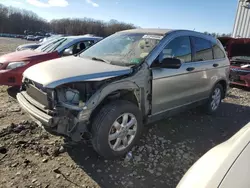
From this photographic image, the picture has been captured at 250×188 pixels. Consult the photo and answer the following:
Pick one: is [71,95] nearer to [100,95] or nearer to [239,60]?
[100,95]

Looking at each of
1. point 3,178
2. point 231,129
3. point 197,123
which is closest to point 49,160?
point 3,178

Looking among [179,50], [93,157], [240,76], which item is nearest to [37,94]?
[93,157]

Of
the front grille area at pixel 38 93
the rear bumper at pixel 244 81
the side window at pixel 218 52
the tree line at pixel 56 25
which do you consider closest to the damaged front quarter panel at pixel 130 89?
the front grille area at pixel 38 93

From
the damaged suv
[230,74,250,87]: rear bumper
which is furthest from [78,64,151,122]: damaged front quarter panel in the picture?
[230,74,250,87]: rear bumper

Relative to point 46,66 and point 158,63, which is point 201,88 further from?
A: point 46,66

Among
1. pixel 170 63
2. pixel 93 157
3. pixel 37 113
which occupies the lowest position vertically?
pixel 93 157

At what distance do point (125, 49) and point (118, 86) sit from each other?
942 mm

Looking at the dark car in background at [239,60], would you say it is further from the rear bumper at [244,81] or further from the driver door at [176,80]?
the driver door at [176,80]

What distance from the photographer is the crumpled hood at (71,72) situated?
2.56 meters

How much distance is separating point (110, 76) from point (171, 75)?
46.0 inches

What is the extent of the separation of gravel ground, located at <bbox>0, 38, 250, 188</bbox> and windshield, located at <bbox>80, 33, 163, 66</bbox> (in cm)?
134

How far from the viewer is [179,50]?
372 centimetres

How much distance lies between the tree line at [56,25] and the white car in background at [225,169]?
72322 millimetres

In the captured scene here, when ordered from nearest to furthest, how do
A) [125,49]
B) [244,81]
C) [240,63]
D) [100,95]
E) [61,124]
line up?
[61,124], [100,95], [125,49], [244,81], [240,63]
